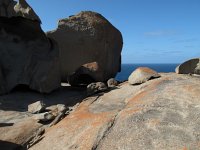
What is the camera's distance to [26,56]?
1305 cm

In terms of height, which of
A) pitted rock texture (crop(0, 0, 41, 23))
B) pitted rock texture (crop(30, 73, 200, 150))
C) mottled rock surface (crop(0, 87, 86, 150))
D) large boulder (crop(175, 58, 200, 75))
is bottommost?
mottled rock surface (crop(0, 87, 86, 150))

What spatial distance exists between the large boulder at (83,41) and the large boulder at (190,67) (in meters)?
3.81

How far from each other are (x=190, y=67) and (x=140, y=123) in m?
6.18

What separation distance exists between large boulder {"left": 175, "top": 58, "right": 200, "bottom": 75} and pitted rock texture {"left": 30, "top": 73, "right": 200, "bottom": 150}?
2810 millimetres

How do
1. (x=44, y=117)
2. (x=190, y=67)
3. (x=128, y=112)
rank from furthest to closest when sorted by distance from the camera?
(x=190, y=67) < (x=44, y=117) < (x=128, y=112)

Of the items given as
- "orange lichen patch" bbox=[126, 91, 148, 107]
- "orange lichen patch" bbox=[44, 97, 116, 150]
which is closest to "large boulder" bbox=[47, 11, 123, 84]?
"orange lichen patch" bbox=[126, 91, 148, 107]

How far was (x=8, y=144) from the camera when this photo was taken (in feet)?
26.1

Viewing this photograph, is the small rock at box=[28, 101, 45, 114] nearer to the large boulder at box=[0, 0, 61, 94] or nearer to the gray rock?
the large boulder at box=[0, 0, 61, 94]

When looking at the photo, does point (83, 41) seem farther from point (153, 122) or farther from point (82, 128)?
Answer: point (153, 122)

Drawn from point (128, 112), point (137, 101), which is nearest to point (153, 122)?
point (128, 112)

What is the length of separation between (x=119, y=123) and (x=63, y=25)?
29.9ft

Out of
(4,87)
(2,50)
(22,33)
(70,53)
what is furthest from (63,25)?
(4,87)

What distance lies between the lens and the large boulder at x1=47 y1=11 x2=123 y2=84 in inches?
602

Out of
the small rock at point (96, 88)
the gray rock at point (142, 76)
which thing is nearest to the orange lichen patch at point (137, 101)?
the gray rock at point (142, 76)
